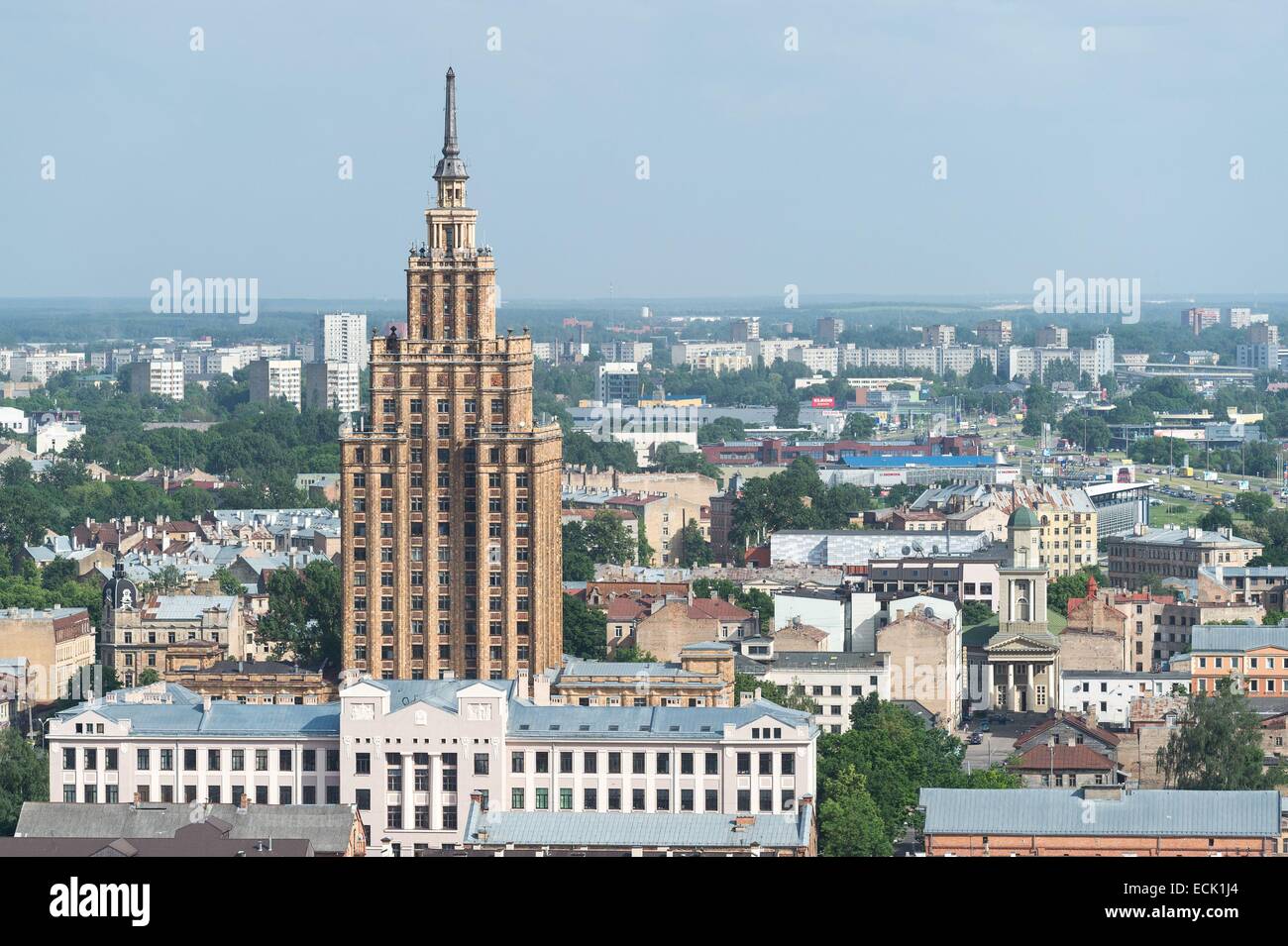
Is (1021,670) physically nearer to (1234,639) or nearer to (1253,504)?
(1234,639)

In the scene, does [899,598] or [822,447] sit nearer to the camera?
[899,598]

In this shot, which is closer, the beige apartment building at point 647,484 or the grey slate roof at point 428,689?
the grey slate roof at point 428,689

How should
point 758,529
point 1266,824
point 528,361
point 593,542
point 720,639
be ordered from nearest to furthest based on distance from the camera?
point 1266,824 < point 528,361 < point 720,639 < point 593,542 < point 758,529

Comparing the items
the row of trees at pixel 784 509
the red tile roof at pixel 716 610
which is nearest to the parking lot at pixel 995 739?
the red tile roof at pixel 716 610

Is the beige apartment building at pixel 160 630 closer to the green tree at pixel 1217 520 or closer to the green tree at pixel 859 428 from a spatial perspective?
the green tree at pixel 1217 520

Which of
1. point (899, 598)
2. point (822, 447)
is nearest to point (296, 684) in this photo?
point (899, 598)
